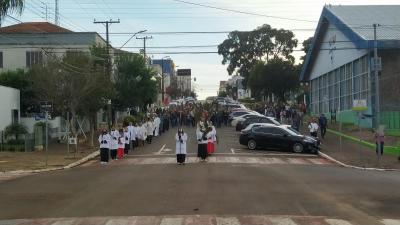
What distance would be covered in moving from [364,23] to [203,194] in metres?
37.4

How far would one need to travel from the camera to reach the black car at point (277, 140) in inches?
1351

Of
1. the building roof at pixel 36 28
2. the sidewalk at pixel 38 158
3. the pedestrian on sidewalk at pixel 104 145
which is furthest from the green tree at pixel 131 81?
the pedestrian on sidewalk at pixel 104 145

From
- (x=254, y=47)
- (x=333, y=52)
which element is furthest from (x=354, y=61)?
(x=254, y=47)

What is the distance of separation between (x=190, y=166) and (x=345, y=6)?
3611 centimetres

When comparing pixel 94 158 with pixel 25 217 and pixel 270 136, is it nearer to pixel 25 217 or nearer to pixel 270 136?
pixel 270 136

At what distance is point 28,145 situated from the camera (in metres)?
36.4

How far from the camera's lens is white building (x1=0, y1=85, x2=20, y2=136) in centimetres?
3959

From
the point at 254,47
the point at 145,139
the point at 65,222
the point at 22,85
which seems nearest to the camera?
the point at 65,222

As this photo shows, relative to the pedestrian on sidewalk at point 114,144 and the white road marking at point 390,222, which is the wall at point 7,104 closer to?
the pedestrian on sidewalk at point 114,144

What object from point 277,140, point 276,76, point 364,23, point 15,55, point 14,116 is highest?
point 364,23

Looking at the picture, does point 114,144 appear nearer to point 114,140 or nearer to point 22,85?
point 114,140

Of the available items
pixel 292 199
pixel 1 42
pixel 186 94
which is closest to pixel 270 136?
pixel 292 199

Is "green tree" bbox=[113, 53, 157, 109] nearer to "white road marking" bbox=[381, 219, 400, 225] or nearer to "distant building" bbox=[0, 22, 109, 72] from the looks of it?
"distant building" bbox=[0, 22, 109, 72]

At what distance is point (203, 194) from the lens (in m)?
15.3
